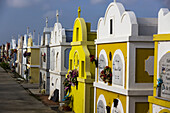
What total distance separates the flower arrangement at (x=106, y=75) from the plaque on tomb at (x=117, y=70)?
0.40 metres

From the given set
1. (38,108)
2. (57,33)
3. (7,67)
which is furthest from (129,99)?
(7,67)

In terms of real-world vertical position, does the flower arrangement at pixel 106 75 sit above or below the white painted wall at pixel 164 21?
below

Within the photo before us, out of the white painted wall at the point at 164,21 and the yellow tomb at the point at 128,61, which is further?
the yellow tomb at the point at 128,61

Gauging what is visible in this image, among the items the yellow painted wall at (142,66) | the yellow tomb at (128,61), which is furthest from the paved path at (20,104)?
the yellow painted wall at (142,66)

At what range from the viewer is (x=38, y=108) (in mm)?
27438

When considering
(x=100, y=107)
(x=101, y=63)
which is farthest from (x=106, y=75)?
(x=100, y=107)

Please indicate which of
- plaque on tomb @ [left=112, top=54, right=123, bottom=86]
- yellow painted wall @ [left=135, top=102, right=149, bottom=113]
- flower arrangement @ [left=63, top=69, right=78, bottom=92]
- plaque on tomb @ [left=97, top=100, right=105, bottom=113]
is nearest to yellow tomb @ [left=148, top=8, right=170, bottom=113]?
yellow painted wall @ [left=135, top=102, right=149, bottom=113]

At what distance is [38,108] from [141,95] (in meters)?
13.4

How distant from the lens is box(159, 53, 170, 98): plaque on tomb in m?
12.5

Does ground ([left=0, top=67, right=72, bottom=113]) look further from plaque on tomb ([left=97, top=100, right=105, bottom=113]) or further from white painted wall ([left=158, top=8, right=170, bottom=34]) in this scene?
white painted wall ([left=158, top=8, right=170, bottom=34])

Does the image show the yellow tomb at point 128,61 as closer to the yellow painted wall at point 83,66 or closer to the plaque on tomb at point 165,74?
the plaque on tomb at point 165,74

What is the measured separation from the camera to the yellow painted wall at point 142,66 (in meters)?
15.9

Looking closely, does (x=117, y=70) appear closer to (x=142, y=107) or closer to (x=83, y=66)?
(x=142, y=107)

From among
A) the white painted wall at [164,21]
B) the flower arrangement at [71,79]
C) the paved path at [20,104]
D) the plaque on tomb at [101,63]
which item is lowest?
the paved path at [20,104]
